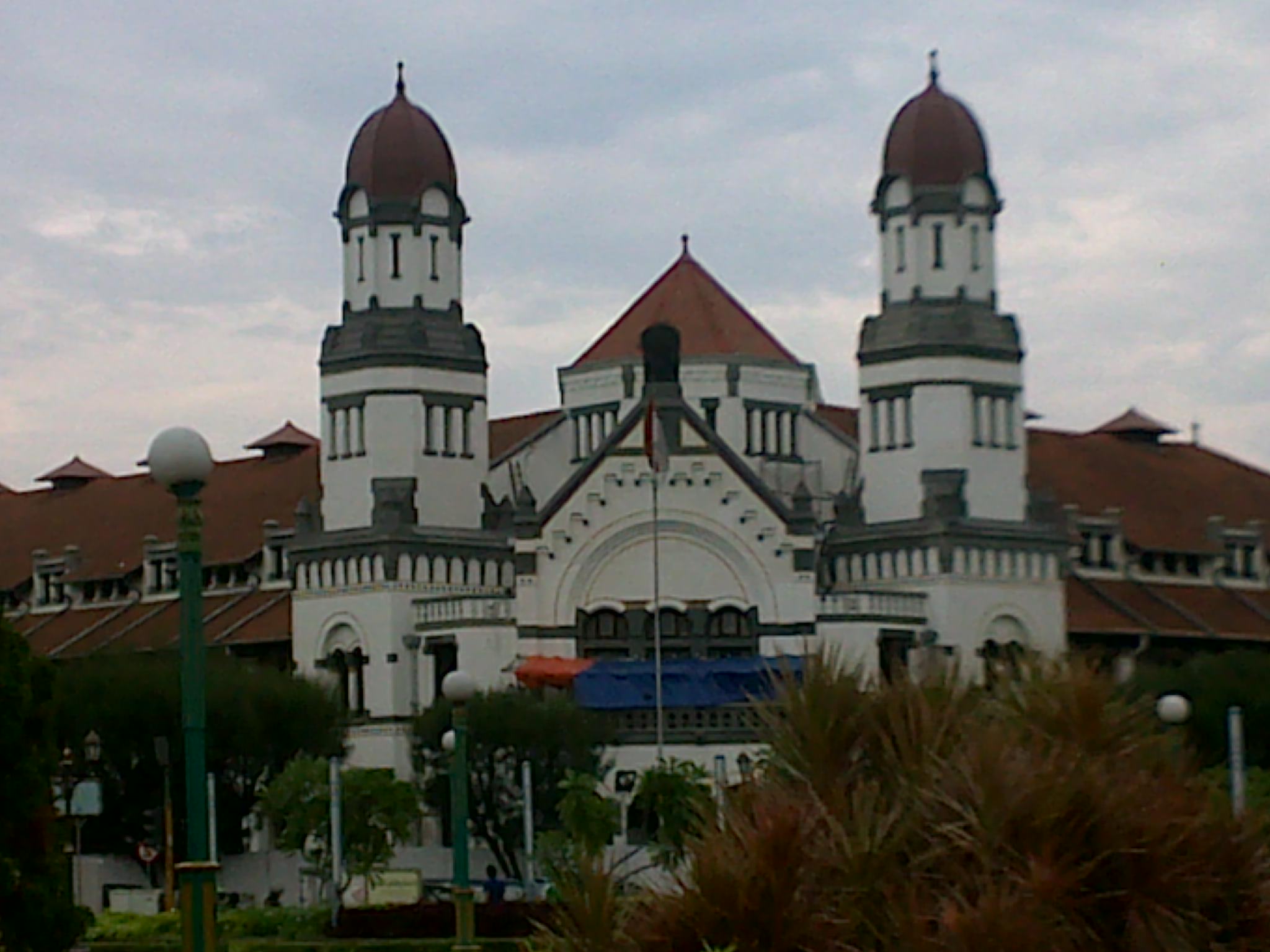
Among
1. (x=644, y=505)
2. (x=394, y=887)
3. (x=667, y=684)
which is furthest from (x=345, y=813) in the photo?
(x=644, y=505)

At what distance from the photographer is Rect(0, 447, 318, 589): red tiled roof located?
11681 cm

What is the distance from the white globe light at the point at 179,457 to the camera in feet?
83.5

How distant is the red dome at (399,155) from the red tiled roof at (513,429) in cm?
1490

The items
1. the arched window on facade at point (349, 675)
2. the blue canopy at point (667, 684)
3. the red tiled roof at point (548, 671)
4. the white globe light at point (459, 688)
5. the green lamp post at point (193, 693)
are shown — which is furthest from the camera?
the arched window on facade at point (349, 675)

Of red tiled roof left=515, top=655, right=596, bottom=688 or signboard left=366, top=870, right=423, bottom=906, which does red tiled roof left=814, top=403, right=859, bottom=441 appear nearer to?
red tiled roof left=515, top=655, right=596, bottom=688

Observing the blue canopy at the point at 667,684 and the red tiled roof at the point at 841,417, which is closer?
the blue canopy at the point at 667,684

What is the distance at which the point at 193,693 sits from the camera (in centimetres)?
2567

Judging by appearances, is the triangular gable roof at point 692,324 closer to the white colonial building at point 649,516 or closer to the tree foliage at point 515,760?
the white colonial building at point 649,516

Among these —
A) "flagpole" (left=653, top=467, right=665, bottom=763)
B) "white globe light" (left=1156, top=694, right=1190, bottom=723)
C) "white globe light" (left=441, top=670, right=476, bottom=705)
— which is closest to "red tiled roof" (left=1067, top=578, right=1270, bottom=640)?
"flagpole" (left=653, top=467, right=665, bottom=763)

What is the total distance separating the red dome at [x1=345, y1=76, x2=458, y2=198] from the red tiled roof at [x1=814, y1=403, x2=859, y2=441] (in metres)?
20.9

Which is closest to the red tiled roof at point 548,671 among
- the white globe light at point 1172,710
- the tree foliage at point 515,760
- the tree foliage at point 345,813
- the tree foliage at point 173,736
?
the tree foliage at point 515,760

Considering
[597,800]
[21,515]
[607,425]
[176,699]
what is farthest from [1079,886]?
[21,515]

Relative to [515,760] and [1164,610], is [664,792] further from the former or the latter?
[1164,610]

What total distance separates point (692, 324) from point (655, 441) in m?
16.9
